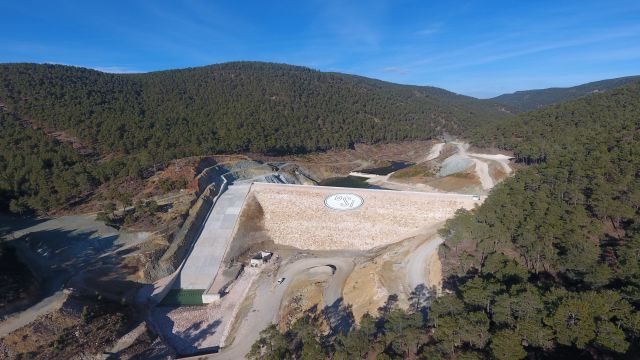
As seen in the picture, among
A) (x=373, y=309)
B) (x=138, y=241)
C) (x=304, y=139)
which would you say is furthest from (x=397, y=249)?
(x=304, y=139)

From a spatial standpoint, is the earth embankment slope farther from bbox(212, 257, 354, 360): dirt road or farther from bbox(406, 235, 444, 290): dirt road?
bbox(406, 235, 444, 290): dirt road

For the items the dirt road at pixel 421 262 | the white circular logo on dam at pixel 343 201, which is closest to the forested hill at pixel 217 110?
the white circular logo on dam at pixel 343 201

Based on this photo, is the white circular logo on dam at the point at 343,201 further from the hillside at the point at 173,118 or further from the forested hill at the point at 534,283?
the hillside at the point at 173,118

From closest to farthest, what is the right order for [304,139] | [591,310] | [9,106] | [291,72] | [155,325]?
1. [591,310]
2. [155,325]
3. [9,106]
4. [304,139]
5. [291,72]

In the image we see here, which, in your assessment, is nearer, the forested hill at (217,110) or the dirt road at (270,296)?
the dirt road at (270,296)

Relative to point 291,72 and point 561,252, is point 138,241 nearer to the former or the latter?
point 561,252

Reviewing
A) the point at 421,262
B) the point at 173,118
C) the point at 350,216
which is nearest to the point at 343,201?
the point at 350,216
